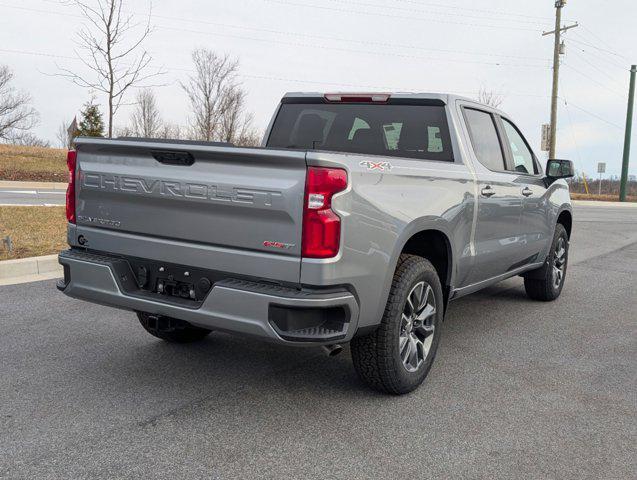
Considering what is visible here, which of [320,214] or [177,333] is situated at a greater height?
[320,214]

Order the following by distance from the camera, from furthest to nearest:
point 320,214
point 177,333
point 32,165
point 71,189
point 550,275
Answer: point 32,165
point 550,275
point 177,333
point 71,189
point 320,214

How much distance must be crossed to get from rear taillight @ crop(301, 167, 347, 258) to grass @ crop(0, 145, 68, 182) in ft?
91.2

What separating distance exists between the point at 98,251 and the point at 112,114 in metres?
13.8

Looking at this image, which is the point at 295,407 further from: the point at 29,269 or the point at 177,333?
the point at 29,269

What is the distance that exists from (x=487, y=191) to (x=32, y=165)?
103 ft

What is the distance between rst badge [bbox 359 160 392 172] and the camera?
3.36 metres

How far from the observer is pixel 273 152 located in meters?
3.18

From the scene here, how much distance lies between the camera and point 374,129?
Answer: 487cm

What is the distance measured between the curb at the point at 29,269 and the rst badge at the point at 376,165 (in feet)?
16.2

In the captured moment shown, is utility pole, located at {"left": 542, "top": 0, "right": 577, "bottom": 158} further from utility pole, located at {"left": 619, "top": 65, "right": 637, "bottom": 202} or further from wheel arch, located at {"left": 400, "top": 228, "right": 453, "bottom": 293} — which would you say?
wheel arch, located at {"left": 400, "top": 228, "right": 453, "bottom": 293}

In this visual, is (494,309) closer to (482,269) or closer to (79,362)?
(482,269)

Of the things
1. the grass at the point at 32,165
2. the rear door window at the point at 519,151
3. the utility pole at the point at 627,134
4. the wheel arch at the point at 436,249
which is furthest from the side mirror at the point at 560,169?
the utility pole at the point at 627,134

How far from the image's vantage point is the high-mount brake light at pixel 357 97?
4.86 meters

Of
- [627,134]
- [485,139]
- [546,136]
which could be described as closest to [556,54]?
[546,136]
